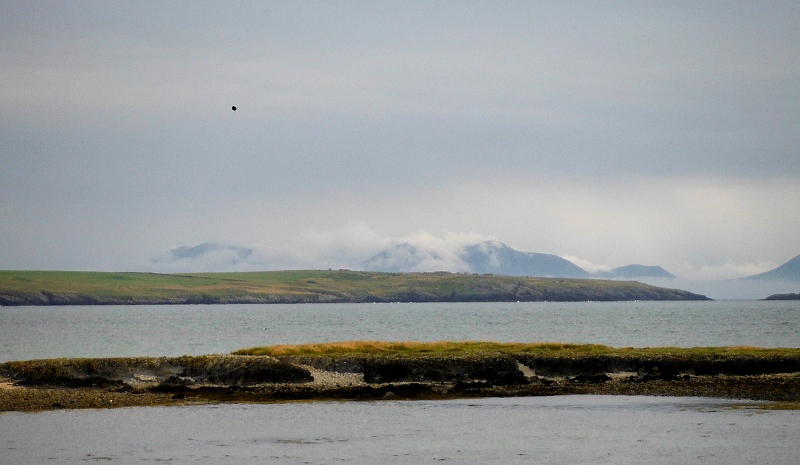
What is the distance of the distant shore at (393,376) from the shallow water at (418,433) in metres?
3.83

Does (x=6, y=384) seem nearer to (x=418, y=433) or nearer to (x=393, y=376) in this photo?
(x=393, y=376)

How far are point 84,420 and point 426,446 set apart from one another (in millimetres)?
17292

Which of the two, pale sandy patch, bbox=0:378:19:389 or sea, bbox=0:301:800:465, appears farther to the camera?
pale sandy patch, bbox=0:378:19:389

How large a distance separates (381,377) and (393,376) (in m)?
0.72

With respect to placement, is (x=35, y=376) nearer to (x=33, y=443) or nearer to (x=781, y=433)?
(x=33, y=443)

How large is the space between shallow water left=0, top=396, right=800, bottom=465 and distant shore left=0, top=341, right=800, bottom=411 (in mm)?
3833

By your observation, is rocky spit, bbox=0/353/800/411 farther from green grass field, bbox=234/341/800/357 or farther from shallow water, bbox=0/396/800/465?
shallow water, bbox=0/396/800/465

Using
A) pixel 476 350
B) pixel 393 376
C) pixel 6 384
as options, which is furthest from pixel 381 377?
pixel 6 384

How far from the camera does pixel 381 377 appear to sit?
56719mm

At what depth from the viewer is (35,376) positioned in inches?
2181

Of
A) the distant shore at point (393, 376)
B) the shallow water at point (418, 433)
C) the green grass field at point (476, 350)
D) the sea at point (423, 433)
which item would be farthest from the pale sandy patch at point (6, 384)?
the green grass field at point (476, 350)

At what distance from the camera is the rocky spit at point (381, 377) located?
2055 inches

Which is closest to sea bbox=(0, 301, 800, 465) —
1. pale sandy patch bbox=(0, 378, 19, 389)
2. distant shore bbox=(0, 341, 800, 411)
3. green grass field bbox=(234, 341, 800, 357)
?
distant shore bbox=(0, 341, 800, 411)

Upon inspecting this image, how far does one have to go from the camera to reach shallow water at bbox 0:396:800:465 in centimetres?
3359
